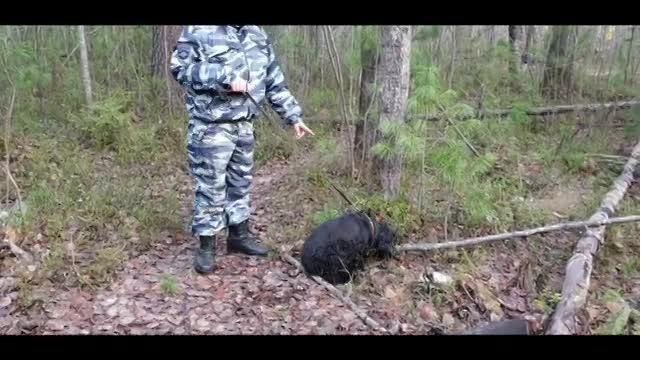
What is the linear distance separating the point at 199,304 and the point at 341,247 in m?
1.03

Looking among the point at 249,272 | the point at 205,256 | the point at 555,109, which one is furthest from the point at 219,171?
the point at 555,109

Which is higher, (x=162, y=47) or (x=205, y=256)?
(x=162, y=47)

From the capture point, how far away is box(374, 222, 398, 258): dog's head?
13.2 feet

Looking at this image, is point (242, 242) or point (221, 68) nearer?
point (221, 68)

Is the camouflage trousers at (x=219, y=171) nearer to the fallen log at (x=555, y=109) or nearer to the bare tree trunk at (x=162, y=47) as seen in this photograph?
the fallen log at (x=555, y=109)

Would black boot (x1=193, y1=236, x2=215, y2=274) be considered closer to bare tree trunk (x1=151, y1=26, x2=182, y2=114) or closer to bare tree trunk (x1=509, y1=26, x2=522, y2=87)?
bare tree trunk (x1=151, y1=26, x2=182, y2=114)

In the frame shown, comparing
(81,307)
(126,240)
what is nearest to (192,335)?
(81,307)

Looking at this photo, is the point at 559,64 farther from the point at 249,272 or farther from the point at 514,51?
the point at 249,272

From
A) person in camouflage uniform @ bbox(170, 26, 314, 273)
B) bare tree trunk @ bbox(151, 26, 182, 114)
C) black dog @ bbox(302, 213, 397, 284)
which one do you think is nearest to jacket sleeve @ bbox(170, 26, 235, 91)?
person in camouflage uniform @ bbox(170, 26, 314, 273)

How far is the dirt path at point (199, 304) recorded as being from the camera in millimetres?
3389

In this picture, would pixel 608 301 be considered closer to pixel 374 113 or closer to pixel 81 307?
pixel 374 113

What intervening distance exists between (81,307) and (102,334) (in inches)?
13.7

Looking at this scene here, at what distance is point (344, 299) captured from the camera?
12.2 feet

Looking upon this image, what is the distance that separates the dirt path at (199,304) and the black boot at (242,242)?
6cm
